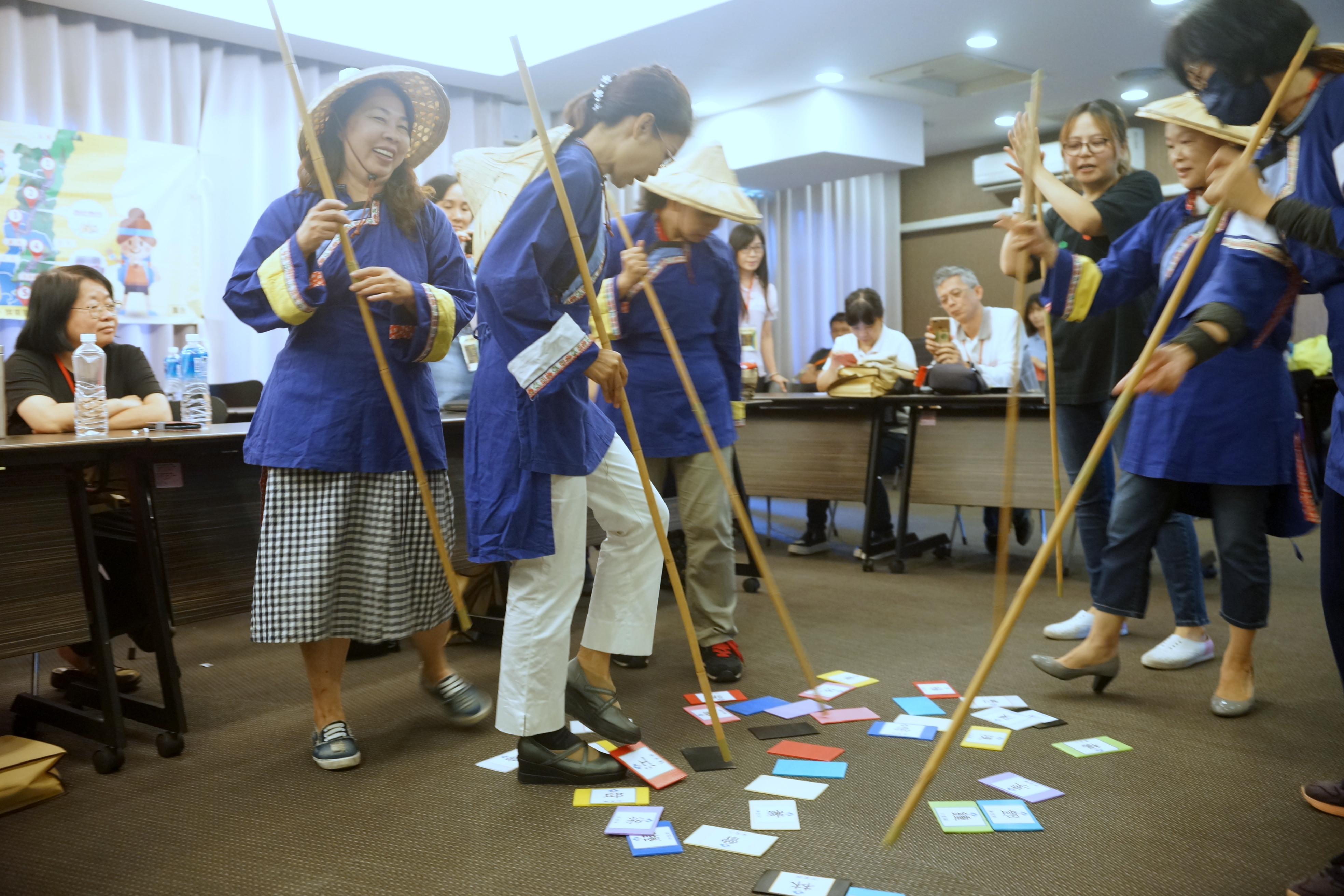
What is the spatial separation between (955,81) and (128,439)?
21.3ft

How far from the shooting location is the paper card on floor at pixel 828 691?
2477 mm

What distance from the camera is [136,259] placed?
5301 mm

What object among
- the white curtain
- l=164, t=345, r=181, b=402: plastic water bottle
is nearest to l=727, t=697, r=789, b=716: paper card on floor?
l=164, t=345, r=181, b=402: plastic water bottle

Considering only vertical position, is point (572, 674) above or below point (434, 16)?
below

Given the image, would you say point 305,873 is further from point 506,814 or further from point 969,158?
point 969,158

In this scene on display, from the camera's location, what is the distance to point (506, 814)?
1.84 meters

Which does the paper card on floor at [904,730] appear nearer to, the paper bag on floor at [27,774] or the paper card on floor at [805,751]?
the paper card on floor at [805,751]

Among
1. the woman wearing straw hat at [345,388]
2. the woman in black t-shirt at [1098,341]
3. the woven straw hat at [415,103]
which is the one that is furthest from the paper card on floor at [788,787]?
the woven straw hat at [415,103]

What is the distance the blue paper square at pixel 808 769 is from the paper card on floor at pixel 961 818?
226mm

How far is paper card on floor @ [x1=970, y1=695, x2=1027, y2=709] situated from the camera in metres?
2.38

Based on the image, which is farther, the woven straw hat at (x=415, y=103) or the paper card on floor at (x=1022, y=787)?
the woven straw hat at (x=415, y=103)

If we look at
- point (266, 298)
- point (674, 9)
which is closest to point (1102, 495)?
point (266, 298)

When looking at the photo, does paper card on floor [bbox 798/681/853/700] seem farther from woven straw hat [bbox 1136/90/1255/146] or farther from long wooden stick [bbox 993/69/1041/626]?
woven straw hat [bbox 1136/90/1255/146]

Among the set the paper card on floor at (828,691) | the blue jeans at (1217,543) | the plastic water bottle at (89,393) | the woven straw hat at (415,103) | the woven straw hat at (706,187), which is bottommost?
the paper card on floor at (828,691)
